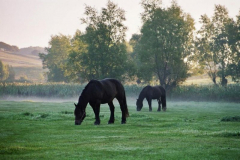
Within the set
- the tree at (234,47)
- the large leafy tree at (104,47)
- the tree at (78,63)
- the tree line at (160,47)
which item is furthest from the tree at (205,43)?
the tree at (78,63)

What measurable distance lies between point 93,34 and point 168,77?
46.7 ft

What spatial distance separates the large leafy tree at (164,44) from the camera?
201 feet

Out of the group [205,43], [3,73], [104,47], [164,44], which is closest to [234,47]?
[205,43]

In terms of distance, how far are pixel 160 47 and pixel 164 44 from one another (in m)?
0.95

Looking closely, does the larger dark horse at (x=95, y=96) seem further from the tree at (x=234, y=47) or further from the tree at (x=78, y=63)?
the tree at (x=234, y=47)

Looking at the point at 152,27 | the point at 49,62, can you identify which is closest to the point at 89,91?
the point at 152,27

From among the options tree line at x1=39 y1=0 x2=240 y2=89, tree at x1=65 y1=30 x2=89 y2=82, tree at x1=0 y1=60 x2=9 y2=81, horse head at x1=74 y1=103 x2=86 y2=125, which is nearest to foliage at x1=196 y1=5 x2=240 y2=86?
tree line at x1=39 y1=0 x2=240 y2=89

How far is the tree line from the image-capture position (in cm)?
6178

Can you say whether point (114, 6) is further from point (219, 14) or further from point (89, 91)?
point (89, 91)

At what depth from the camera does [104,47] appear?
6594cm

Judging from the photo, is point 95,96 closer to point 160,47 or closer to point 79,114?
point 79,114

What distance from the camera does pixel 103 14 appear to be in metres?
67.4

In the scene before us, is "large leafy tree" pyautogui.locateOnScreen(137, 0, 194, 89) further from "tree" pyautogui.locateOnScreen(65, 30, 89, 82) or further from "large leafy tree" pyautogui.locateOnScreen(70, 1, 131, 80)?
"tree" pyautogui.locateOnScreen(65, 30, 89, 82)

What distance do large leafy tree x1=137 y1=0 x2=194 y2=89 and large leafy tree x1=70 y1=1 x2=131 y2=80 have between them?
440 cm
